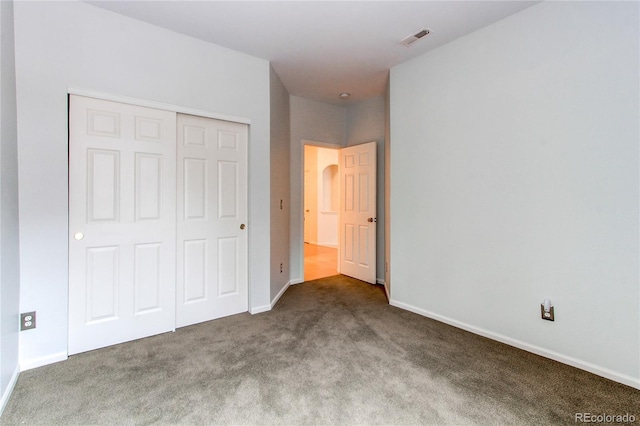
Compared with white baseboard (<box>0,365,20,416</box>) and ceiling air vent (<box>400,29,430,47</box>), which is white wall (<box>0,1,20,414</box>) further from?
ceiling air vent (<box>400,29,430,47</box>)

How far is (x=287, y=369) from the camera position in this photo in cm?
206

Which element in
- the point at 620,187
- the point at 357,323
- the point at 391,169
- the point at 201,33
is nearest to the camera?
the point at 620,187

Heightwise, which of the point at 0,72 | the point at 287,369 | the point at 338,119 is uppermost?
the point at 338,119

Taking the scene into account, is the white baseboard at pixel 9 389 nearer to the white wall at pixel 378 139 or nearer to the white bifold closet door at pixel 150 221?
the white bifold closet door at pixel 150 221

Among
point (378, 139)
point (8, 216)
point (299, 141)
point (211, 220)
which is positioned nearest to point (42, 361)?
point (8, 216)

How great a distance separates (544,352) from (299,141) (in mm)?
3591

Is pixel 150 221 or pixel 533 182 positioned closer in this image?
pixel 533 182

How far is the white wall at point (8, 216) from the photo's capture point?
1.74 m

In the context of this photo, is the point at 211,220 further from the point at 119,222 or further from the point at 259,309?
the point at 259,309

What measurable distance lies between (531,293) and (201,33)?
3.61 meters

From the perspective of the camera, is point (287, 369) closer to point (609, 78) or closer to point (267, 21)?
point (267, 21)

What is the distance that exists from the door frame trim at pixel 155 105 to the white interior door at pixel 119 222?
4 cm

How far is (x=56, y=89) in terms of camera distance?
84.8 inches

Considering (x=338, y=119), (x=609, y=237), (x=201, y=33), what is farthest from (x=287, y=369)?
(x=338, y=119)
